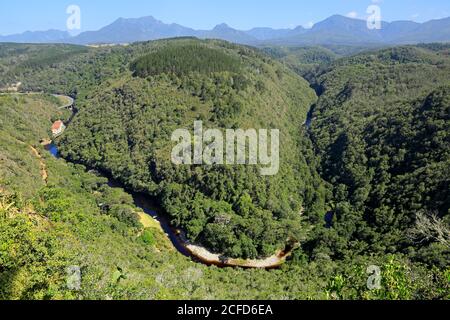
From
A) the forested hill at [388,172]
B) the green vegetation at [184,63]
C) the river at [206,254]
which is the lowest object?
the river at [206,254]

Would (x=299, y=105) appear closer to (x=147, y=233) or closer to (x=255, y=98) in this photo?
(x=255, y=98)

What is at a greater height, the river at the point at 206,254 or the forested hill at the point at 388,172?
the forested hill at the point at 388,172

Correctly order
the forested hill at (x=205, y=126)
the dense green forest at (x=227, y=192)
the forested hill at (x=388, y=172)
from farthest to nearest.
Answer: the forested hill at (x=205, y=126) → the forested hill at (x=388, y=172) → the dense green forest at (x=227, y=192)

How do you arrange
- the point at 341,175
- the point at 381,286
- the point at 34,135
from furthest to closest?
the point at 34,135 < the point at 341,175 < the point at 381,286

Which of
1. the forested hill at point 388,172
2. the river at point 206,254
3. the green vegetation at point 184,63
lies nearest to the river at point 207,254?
the river at point 206,254

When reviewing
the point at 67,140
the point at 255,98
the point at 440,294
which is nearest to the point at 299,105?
the point at 255,98

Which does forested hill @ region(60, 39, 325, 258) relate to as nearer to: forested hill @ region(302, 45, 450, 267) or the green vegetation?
the green vegetation

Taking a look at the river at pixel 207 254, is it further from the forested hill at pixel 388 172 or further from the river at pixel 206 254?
the forested hill at pixel 388 172
